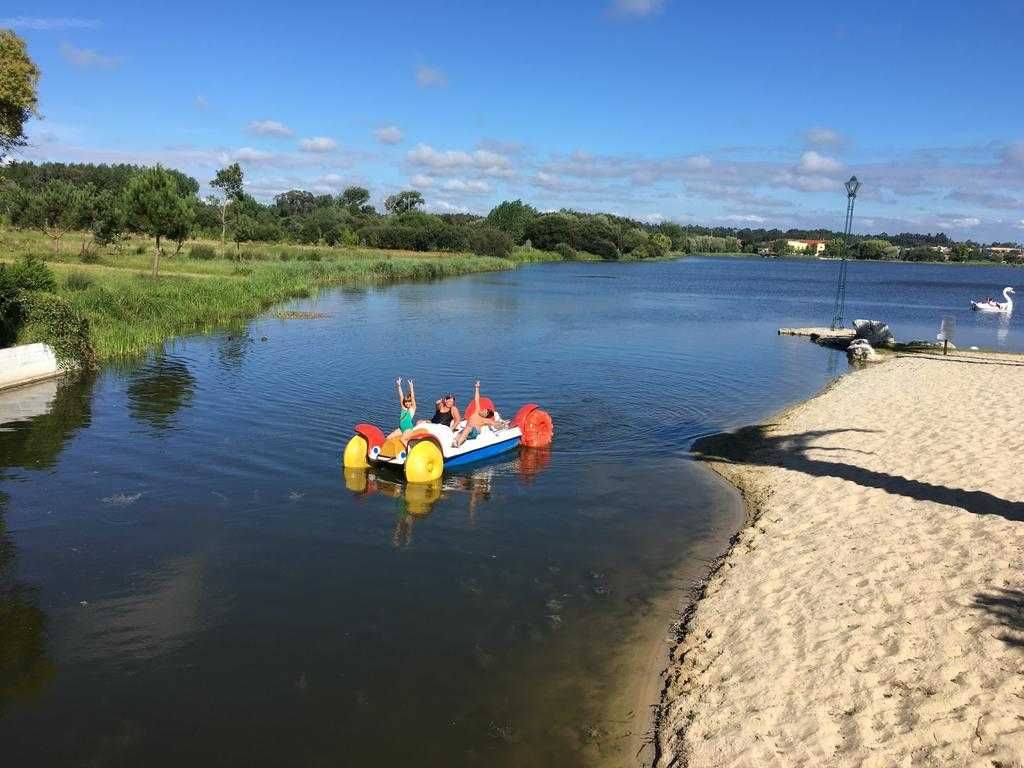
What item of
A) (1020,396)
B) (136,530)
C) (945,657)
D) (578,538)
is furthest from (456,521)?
(1020,396)

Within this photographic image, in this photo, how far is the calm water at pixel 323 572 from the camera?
23.9 ft

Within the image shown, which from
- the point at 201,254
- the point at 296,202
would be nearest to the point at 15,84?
the point at 201,254

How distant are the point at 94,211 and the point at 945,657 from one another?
51.5 meters

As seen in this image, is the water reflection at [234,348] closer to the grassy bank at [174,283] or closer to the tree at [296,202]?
the grassy bank at [174,283]

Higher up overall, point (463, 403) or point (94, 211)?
point (94, 211)

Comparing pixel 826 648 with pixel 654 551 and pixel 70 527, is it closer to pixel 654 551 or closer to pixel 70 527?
pixel 654 551

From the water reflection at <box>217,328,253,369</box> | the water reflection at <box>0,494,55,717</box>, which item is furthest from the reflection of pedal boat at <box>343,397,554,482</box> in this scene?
the water reflection at <box>217,328,253,369</box>

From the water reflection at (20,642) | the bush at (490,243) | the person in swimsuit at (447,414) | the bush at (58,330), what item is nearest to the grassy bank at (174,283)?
the bush at (58,330)

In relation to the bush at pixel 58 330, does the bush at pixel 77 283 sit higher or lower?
higher

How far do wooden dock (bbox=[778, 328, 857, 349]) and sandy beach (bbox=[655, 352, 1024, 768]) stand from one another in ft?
66.2

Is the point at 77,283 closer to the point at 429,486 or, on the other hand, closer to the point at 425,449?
the point at 425,449

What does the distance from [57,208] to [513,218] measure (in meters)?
108

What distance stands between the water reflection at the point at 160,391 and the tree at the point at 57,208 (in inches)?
1106

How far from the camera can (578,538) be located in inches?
464
